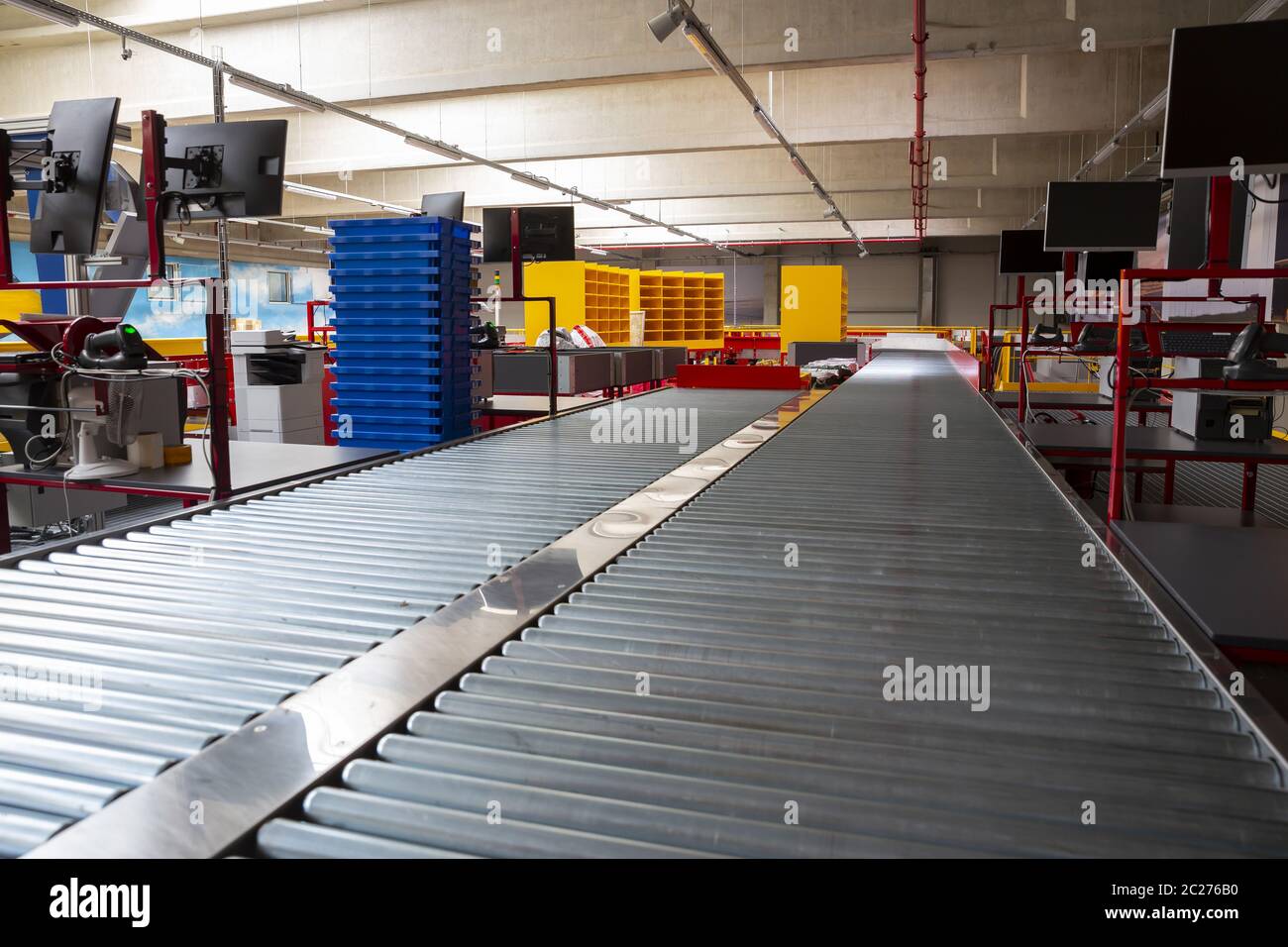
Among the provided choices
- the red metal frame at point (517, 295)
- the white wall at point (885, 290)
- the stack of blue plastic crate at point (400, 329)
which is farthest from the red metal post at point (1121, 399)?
the white wall at point (885, 290)

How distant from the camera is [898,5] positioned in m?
8.52

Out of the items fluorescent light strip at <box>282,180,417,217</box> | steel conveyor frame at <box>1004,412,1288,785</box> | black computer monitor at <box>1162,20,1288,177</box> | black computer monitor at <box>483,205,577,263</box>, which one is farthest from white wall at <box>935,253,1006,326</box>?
steel conveyor frame at <box>1004,412,1288,785</box>

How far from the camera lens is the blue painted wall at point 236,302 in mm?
22281

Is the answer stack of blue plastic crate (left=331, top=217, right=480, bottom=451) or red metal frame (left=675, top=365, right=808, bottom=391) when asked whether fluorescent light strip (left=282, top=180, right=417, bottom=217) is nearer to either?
red metal frame (left=675, top=365, right=808, bottom=391)

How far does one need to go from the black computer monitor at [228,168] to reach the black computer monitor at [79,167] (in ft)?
0.78

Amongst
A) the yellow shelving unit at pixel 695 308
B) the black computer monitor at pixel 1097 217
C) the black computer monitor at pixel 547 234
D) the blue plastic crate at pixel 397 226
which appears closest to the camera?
the blue plastic crate at pixel 397 226

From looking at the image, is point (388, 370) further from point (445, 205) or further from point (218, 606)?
point (218, 606)

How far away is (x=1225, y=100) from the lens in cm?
305

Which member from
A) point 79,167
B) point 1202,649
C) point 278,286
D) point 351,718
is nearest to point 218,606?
point 351,718

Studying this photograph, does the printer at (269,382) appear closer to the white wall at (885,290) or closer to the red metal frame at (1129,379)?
the red metal frame at (1129,379)

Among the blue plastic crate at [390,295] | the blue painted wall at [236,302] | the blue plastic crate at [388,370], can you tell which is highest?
the blue painted wall at [236,302]

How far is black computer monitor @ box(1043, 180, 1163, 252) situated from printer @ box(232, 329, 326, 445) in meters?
5.70

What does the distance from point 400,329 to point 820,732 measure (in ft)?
14.5

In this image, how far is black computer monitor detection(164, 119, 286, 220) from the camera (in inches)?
149
